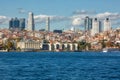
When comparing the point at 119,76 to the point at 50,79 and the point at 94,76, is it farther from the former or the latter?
the point at 50,79

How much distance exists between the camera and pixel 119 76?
2327 inches

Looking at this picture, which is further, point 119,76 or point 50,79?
point 119,76

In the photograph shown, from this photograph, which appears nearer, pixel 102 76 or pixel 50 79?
pixel 50 79

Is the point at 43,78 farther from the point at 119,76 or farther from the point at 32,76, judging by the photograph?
the point at 119,76

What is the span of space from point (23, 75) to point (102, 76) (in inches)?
302

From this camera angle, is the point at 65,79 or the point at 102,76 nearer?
the point at 65,79

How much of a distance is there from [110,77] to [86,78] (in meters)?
2.82

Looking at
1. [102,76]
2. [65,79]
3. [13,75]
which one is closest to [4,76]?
[13,75]

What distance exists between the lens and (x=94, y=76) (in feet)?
192

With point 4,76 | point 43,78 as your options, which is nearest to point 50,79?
point 43,78

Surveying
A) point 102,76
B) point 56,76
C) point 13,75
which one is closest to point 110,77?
point 102,76

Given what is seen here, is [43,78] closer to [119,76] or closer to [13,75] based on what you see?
[13,75]

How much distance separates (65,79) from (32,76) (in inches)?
178

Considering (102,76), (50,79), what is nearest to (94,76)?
(102,76)
